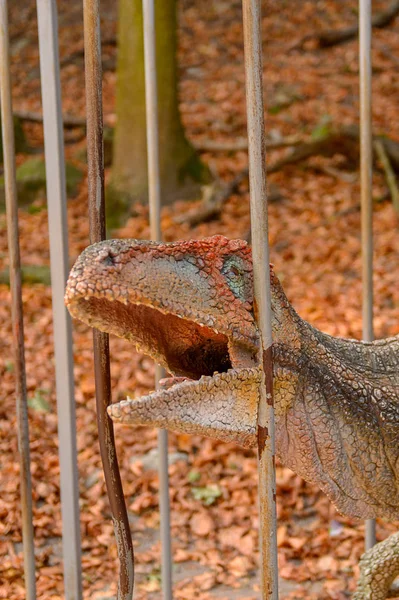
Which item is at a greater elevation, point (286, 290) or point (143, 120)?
point (143, 120)

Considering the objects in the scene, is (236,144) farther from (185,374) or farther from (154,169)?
(185,374)

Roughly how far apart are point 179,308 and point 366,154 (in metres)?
1.10

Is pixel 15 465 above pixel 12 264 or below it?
below

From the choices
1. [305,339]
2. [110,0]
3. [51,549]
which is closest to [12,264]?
[305,339]

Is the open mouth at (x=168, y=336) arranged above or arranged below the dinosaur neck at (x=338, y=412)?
above

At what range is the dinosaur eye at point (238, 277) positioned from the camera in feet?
5.76

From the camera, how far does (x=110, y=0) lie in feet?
42.8

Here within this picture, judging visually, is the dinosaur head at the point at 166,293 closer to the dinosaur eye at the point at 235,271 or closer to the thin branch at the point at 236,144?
the dinosaur eye at the point at 235,271

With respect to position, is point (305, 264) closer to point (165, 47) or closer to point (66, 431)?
point (165, 47)

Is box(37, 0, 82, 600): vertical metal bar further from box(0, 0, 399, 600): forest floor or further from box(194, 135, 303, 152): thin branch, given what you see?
box(194, 135, 303, 152): thin branch

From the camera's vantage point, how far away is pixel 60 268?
226cm

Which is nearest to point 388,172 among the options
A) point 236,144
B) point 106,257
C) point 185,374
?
point 236,144

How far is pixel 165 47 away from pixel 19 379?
5792 millimetres

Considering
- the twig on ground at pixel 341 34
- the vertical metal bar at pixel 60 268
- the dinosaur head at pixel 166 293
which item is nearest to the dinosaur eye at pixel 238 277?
the dinosaur head at pixel 166 293
